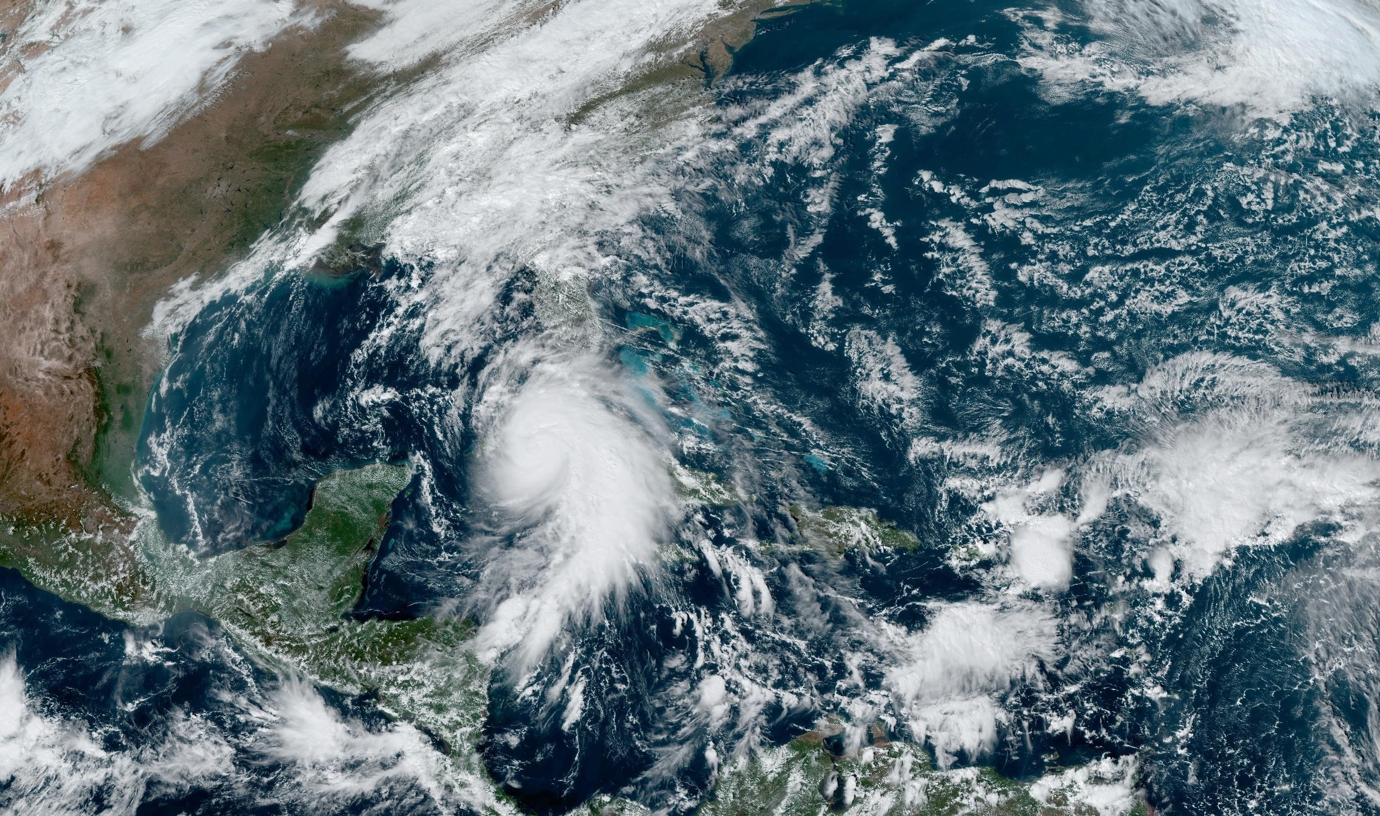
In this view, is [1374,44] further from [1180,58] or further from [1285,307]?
[1285,307]

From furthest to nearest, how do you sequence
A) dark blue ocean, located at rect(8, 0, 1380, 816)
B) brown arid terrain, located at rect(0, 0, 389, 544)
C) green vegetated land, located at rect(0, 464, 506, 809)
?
brown arid terrain, located at rect(0, 0, 389, 544), green vegetated land, located at rect(0, 464, 506, 809), dark blue ocean, located at rect(8, 0, 1380, 816)

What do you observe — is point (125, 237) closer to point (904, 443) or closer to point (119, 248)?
point (119, 248)

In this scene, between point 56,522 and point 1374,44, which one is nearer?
point 56,522

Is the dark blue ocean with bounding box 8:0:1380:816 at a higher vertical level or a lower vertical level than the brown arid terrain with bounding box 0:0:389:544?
lower

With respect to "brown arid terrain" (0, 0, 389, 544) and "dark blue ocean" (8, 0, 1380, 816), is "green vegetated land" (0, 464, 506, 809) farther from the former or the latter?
"brown arid terrain" (0, 0, 389, 544)

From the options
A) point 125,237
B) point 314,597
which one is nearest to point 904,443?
point 314,597

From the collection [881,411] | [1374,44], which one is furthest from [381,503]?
[1374,44]

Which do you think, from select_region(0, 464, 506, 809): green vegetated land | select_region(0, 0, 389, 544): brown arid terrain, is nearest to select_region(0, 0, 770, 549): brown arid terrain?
select_region(0, 0, 389, 544): brown arid terrain

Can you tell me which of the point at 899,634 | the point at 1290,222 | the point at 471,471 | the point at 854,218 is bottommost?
the point at 899,634

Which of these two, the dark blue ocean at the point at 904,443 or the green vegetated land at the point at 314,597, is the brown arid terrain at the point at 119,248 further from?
the dark blue ocean at the point at 904,443
